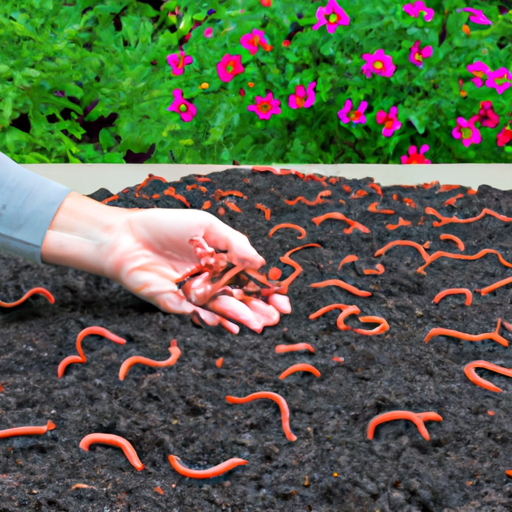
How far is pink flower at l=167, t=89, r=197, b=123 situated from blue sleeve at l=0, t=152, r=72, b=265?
1168 mm

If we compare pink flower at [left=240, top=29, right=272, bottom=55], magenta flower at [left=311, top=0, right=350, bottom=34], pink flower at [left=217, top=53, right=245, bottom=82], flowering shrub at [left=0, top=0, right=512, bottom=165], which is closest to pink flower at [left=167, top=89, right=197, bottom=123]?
flowering shrub at [left=0, top=0, right=512, bottom=165]

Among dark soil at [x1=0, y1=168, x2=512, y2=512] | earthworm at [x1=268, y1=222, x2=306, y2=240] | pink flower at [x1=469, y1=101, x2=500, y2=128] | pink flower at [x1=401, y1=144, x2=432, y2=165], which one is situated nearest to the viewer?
dark soil at [x1=0, y1=168, x2=512, y2=512]

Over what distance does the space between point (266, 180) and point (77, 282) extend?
700 millimetres

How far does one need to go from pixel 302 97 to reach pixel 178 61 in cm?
48

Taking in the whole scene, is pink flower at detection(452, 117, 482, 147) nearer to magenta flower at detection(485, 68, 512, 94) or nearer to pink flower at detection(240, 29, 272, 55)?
magenta flower at detection(485, 68, 512, 94)

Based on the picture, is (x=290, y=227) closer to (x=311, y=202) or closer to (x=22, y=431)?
(x=311, y=202)

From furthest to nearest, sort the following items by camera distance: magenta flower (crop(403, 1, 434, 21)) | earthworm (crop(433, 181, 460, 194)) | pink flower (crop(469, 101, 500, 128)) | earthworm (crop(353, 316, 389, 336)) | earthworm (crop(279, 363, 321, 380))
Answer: pink flower (crop(469, 101, 500, 128)), magenta flower (crop(403, 1, 434, 21)), earthworm (crop(433, 181, 460, 194)), earthworm (crop(353, 316, 389, 336)), earthworm (crop(279, 363, 321, 380))

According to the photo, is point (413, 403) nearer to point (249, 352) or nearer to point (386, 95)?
point (249, 352)

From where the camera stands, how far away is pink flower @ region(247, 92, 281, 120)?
7.11 feet

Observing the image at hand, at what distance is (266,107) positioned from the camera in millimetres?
2180

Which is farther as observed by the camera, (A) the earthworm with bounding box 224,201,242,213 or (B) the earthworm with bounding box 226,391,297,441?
(A) the earthworm with bounding box 224,201,242,213

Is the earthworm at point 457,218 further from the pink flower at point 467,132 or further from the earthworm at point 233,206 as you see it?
the pink flower at point 467,132

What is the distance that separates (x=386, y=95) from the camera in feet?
7.11

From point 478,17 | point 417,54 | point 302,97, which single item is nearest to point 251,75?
point 302,97
